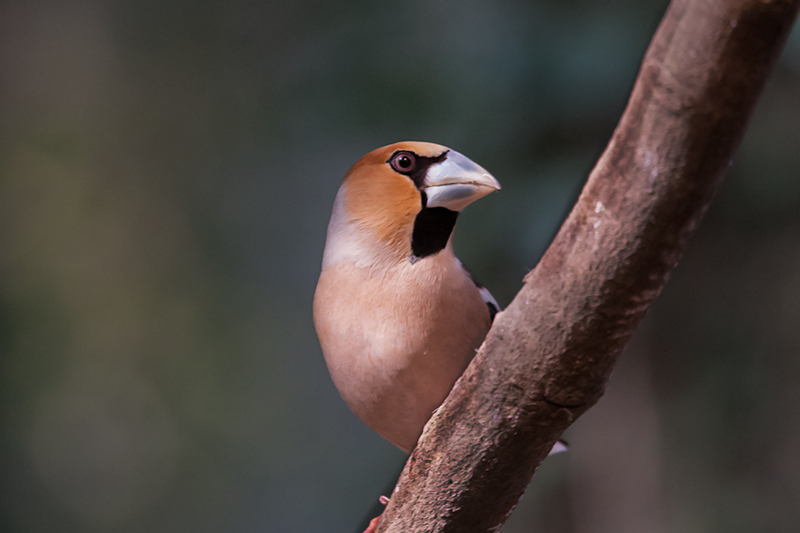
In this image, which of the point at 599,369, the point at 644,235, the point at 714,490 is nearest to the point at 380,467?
the point at 714,490

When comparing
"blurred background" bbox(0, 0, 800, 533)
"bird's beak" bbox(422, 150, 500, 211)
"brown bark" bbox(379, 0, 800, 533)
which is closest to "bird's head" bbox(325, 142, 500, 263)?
"bird's beak" bbox(422, 150, 500, 211)

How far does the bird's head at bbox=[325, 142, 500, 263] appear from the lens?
3.42 ft

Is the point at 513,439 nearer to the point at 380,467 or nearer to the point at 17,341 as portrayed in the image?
the point at 380,467

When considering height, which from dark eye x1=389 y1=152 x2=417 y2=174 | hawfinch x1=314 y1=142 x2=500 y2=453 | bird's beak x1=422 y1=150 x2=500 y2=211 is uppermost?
dark eye x1=389 y1=152 x2=417 y2=174

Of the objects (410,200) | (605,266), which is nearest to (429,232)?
(410,200)

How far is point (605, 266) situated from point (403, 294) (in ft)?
1.48

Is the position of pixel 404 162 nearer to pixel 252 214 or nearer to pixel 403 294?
pixel 403 294

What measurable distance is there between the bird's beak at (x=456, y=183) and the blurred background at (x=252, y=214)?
A: 0.86 metres

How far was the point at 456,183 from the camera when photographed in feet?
3.37

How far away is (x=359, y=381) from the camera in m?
1.05

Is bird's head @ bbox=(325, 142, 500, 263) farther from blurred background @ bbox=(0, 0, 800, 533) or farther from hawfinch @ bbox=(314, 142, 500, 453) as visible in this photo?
blurred background @ bbox=(0, 0, 800, 533)

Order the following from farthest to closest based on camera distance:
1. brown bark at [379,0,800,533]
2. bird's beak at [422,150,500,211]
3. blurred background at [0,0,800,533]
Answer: blurred background at [0,0,800,533]
bird's beak at [422,150,500,211]
brown bark at [379,0,800,533]

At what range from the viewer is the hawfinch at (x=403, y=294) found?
1.02 meters

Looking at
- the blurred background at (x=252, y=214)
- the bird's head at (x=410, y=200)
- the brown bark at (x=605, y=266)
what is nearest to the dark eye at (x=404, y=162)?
the bird's head at (x=410, y=200)
